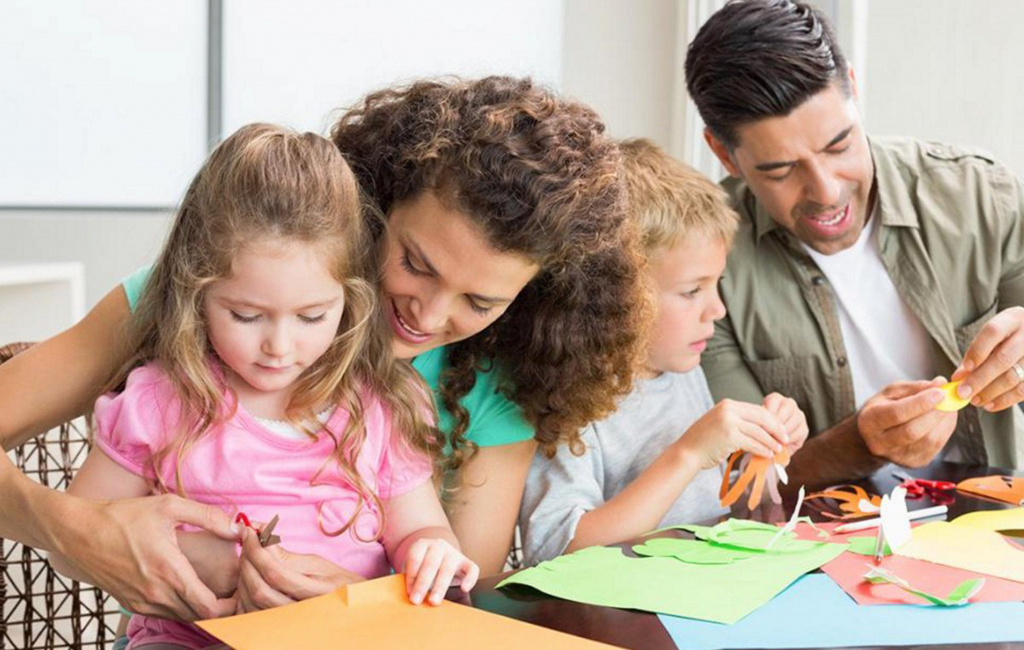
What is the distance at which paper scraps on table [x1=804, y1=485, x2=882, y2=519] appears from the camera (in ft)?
4.60

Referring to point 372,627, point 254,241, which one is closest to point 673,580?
point 372,627

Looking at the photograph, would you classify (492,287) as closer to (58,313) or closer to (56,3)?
(58,313)

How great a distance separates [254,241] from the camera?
1.25m

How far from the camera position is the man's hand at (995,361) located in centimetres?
163

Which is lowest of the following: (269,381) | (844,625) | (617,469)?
(617,469)

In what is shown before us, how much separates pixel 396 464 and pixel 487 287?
0.21 m

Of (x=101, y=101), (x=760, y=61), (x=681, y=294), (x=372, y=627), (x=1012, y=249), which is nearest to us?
(x=372, y=627)

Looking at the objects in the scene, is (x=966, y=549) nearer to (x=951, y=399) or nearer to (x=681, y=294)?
(x=951, y=399)

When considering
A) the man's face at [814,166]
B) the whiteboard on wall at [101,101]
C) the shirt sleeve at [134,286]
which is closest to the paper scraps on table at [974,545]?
the man's face at [814,166]

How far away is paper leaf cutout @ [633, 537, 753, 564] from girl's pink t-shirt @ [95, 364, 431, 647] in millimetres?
269

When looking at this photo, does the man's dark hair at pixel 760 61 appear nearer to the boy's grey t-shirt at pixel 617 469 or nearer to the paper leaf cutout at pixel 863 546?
the boy's grey t-shirt at pixel 617 469

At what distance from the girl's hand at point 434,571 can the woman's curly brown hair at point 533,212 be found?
348mm

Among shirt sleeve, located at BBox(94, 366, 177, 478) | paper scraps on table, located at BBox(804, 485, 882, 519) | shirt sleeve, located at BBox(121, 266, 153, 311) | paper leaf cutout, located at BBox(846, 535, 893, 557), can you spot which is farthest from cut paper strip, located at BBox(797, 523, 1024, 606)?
shirt sleeve, located at BBox(121, 266, 153, 311)

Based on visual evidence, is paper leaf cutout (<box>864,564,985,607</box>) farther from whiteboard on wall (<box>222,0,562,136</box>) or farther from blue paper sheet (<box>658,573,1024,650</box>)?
whiteboard on wall (<box>222,0,562,136</box>)
